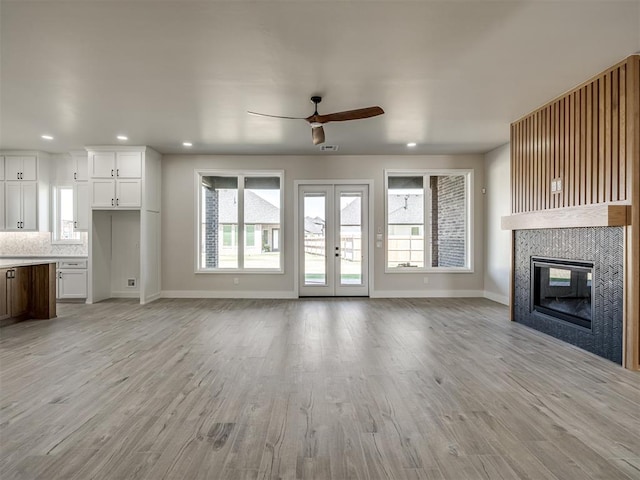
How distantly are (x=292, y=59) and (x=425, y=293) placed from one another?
5.30 metres

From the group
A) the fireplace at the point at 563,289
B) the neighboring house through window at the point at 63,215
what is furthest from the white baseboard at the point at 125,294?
the fireplace at the point at 563,289

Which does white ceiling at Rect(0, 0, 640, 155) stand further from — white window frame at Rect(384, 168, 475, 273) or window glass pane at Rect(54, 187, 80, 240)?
window glass pane at Rect(54, 187, 80, 240)

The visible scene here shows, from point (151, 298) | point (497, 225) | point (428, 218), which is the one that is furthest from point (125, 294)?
point (497, 225)

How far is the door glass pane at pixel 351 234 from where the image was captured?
7203 mm

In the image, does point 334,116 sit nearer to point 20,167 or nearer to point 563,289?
point 563,289

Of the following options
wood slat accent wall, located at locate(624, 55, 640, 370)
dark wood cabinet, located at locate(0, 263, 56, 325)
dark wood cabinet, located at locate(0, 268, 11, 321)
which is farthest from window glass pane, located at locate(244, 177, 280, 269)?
wood slat accent wall, located at locate(624, 55, 640, 370)

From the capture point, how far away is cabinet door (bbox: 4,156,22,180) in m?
6.85

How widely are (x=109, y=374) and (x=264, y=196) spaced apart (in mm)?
4632

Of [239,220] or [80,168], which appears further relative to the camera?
[239,220]

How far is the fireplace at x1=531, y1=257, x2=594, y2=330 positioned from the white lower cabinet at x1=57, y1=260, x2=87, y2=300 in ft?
24.2

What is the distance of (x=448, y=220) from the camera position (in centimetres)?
728

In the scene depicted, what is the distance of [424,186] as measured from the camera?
7.27m

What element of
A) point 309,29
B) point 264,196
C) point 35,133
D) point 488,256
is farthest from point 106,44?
point 488,256

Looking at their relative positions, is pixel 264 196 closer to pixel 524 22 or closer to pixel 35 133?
pixel 35 133
